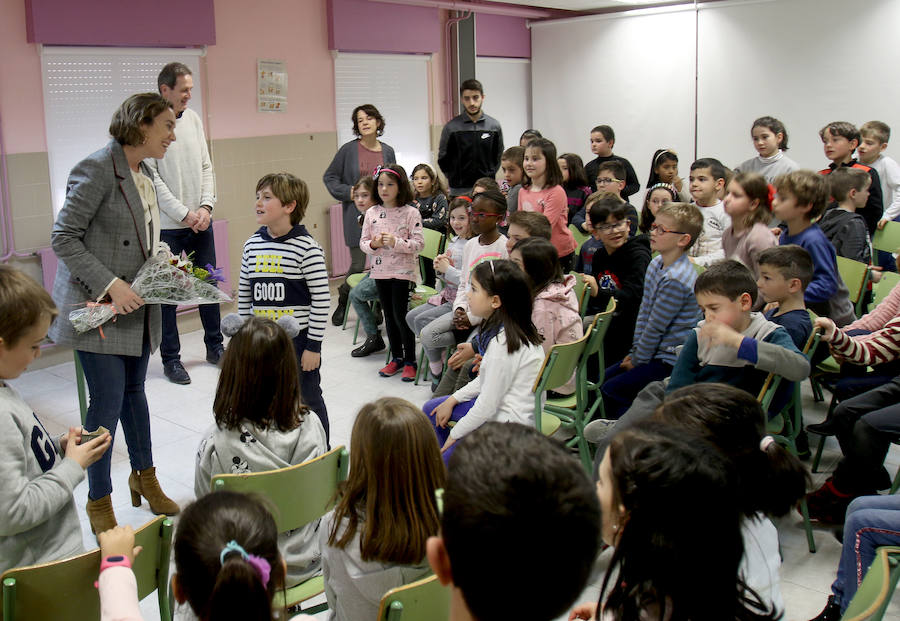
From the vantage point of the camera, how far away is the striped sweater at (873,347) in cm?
323

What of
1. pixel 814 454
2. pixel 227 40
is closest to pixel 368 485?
pixel 814 454

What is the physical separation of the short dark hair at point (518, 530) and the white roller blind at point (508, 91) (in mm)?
8341

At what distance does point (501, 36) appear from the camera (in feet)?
30.6

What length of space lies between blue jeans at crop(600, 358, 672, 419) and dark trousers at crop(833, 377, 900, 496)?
0.71 metres

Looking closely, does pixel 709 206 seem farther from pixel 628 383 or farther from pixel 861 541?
pixel 861 541

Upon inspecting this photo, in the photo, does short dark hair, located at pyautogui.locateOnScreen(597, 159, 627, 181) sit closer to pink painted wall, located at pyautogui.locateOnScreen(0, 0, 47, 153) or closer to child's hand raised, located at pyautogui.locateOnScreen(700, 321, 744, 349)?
child's hand raised, located at pyautogui.locateOnScreen(700, 321, 744, 349)

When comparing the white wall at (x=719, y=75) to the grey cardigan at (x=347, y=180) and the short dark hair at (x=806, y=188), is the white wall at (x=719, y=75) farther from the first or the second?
the short dark hair at (x=806, y=188)

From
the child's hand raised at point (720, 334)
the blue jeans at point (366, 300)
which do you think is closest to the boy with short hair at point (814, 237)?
the child's hand raised at point (720, 334)

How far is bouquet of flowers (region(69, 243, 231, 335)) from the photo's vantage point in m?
2.96

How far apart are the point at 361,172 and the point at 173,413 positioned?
2.47 metres

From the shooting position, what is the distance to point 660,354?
3635 millimetres

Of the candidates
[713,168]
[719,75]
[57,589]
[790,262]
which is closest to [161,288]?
[57,589]

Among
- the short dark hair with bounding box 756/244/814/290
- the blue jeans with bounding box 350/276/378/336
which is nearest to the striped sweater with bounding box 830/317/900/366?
the short dark hair with bounding box 756/244/814/290

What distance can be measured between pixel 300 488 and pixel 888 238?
4.52m
